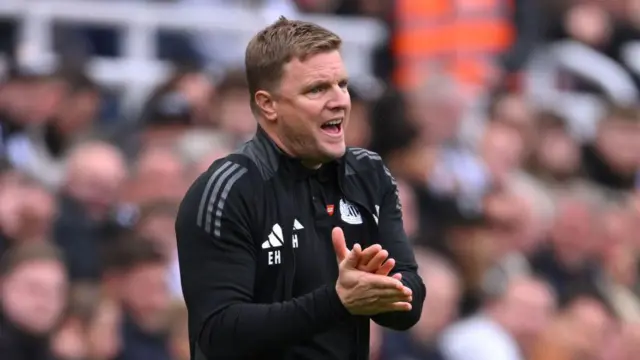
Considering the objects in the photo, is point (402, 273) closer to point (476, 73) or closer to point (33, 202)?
point (33, 202)

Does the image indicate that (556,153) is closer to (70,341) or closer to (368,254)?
(70,341)

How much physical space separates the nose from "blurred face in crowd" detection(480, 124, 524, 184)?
5593 mm

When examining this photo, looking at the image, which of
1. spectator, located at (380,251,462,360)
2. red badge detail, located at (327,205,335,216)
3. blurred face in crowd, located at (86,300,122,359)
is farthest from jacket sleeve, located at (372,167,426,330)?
spectator, located at (380,251,462,360)

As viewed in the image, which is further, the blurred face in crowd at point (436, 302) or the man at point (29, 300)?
the blurred face in crowd at point (436, 302)

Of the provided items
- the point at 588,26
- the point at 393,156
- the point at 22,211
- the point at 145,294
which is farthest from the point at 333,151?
the point at 588,26

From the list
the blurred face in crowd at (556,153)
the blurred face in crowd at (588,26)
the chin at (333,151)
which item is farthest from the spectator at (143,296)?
the blurred face in crowd at (588,26)

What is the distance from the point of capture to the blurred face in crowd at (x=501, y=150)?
9.81 metres

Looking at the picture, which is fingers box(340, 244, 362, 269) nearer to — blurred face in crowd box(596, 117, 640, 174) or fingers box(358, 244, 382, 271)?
fingers box(358, 244, 382, 271)

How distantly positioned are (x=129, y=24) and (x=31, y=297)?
368 centimetres

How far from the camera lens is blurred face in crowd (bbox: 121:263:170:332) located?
688 cm

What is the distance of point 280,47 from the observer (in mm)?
4043

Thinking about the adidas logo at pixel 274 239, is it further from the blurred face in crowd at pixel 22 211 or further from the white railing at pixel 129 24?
the white railing at pixel 129 24

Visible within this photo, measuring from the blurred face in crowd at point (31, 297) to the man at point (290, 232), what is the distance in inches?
96.3

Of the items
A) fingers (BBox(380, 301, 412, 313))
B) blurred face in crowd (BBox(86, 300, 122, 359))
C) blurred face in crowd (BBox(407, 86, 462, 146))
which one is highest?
fingers (BBox(380, 301, 412, 313))
